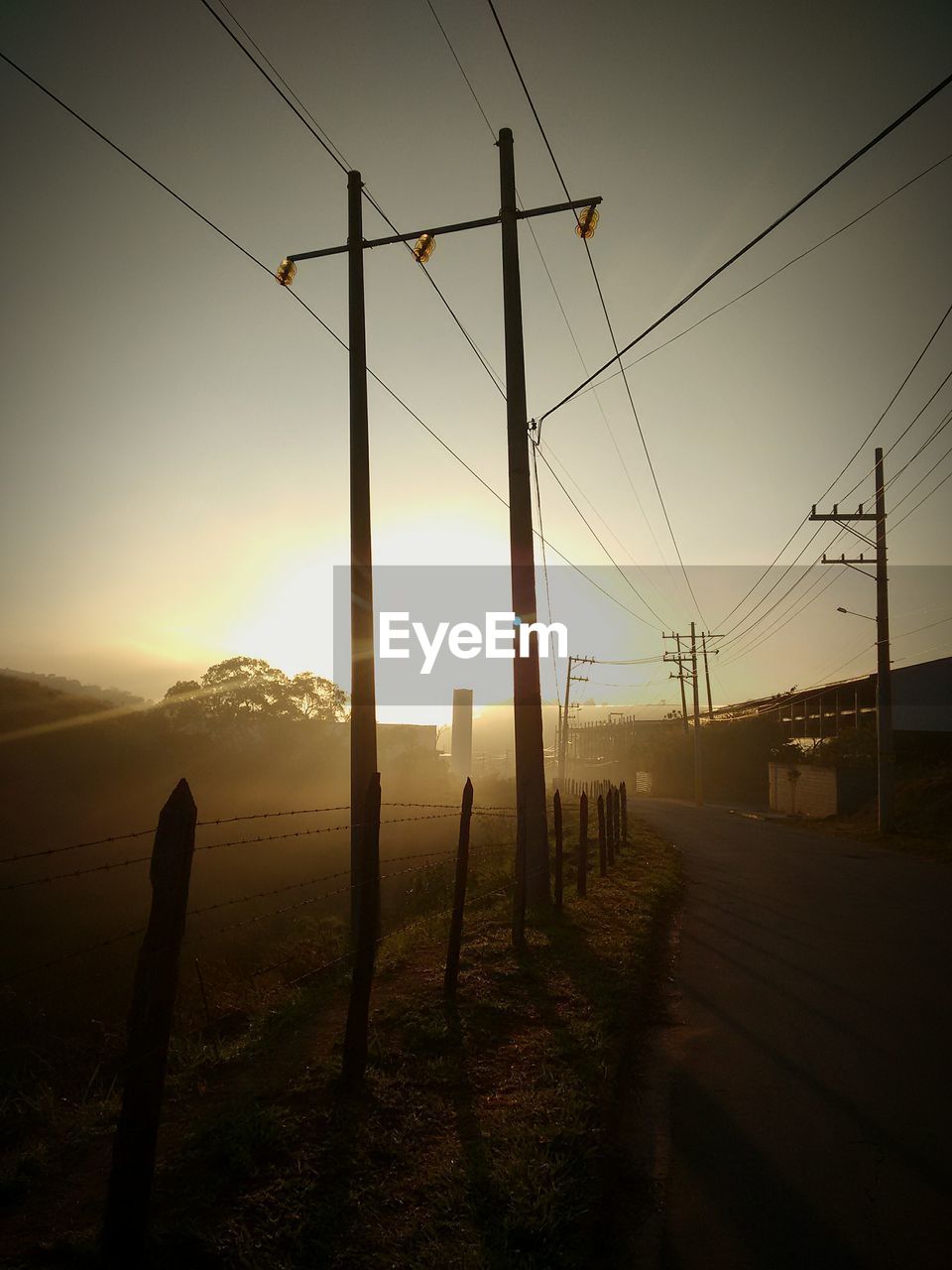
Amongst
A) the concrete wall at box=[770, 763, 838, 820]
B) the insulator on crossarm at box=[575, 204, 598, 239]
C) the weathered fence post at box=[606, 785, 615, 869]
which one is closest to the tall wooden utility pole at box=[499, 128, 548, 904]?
the insulator on crossarm at box=[575, 204, 598, 239]

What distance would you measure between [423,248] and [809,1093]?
1188 cm

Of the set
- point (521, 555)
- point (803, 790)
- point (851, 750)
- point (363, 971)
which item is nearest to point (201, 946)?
point (521, 555)

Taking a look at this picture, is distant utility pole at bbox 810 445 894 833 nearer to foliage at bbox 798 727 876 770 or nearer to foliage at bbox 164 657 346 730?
foliage at bbox 798 727 876 770

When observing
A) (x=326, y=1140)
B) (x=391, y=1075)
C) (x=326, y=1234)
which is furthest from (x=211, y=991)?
(x=326, y=1234)

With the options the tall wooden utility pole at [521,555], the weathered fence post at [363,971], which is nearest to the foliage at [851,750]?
the tall wooden utility pole at [521,555]

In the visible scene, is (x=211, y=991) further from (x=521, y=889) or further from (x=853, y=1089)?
(x=853, y=1089)

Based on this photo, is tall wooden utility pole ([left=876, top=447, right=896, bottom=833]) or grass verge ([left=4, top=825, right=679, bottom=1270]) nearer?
grass verge ([left=4, top=825, right=679, bottom=1270])

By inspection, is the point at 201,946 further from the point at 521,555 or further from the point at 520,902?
the point at 521,555

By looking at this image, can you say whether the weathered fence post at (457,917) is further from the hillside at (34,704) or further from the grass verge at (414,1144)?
the hillside at (34,704)

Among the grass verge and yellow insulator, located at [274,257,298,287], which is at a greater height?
yellow insulator, located at [274,257,298,287]

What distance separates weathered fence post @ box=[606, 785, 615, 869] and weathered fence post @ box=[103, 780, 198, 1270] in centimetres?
1530

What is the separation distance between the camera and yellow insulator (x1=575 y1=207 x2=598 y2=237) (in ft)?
40.7

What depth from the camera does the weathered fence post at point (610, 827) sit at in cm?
1848

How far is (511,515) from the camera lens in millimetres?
12609
